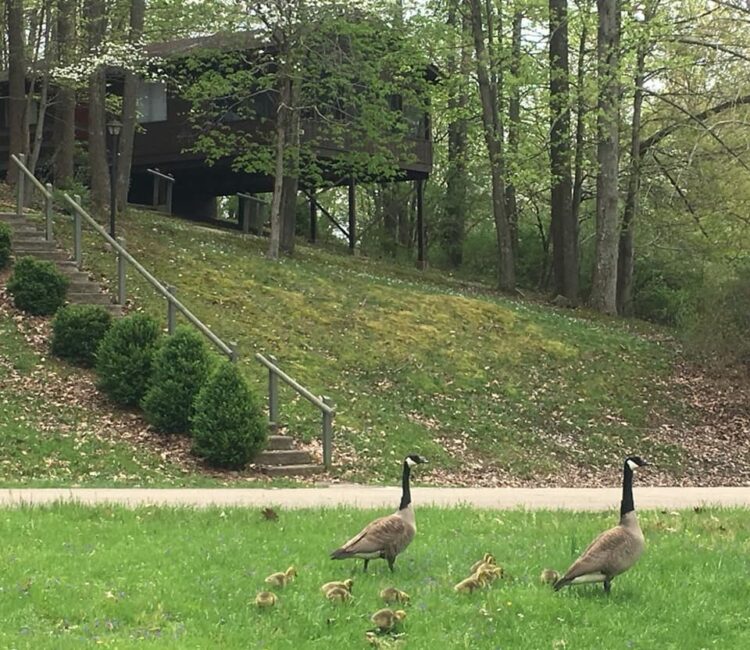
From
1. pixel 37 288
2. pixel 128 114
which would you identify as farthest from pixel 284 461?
pixel 128 114

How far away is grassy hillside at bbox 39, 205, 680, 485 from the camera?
16359mm

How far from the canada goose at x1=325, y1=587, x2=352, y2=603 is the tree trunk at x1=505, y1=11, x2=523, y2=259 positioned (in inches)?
916

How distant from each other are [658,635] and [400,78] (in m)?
24.3

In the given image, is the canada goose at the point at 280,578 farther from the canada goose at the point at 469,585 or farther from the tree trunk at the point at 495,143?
the tree trunk at the point at 495,143

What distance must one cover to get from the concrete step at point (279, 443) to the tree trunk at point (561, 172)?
16.9m

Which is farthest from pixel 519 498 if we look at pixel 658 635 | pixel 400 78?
pixel 400 78

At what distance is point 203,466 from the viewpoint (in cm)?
1357

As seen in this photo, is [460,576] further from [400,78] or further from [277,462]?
[400,78]

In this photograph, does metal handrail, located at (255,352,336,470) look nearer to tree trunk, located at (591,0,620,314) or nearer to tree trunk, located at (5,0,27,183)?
tree trunk, located at (5,0,27,183)

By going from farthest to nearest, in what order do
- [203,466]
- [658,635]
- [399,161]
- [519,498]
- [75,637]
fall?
[399,161], [203,466], [519,498], [658,635], [75,637]

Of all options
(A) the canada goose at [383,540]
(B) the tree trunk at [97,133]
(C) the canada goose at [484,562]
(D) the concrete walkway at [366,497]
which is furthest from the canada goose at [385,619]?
(B) the tree trunk at [97,133]

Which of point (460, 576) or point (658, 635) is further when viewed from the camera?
point (460, 576)

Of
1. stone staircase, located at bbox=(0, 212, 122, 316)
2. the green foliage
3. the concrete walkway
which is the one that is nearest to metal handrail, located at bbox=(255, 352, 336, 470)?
the concrete walkway

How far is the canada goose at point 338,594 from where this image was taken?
614 cm
